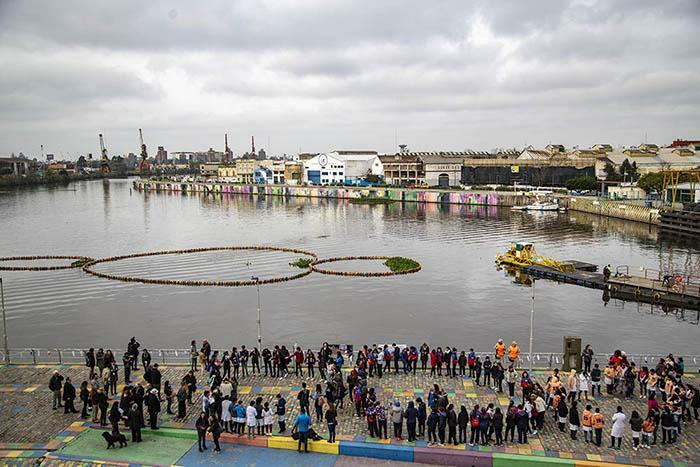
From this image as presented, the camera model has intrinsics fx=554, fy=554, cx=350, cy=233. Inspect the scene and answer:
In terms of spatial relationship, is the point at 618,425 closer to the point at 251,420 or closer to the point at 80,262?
the point at 251,420

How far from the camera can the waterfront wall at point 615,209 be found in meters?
81.4

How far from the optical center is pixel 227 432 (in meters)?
17.5

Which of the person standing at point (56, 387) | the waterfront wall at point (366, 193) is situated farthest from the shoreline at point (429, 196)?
the person standing at point (56, 387)

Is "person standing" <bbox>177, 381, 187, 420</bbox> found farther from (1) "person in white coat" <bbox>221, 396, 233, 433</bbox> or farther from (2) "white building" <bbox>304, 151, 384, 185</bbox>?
(2) "white building" <bbox>304, 151, 384, 185</bbox>

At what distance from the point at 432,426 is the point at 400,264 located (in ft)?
119

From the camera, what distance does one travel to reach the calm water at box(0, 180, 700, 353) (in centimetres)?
3266

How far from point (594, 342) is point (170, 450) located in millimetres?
23952

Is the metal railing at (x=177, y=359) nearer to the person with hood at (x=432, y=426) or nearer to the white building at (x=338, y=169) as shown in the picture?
the person with hood at (x=432, y=426)

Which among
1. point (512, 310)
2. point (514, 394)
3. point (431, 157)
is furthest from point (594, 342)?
point (431, 157)

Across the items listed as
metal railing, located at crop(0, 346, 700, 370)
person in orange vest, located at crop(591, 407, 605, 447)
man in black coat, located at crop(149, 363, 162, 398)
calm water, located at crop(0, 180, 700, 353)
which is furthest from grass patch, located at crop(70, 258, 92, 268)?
person in orange vest, located at crop(591, 407, 605, 447)

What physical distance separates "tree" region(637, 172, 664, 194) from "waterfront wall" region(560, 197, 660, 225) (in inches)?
304

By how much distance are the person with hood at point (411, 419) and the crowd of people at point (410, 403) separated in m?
0.03

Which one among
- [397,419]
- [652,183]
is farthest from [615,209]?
[397,419]

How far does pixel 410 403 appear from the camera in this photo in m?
16.5
